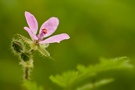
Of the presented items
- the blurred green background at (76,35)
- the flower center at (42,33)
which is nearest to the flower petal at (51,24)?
the flower center at (42,33)

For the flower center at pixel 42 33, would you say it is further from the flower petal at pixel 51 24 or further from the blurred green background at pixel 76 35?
the blurred green background at pixel 76 35

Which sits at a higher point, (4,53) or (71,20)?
(71,20)

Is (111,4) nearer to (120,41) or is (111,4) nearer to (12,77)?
(120,41)

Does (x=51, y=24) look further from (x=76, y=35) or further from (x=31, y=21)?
(x=76, y=35)

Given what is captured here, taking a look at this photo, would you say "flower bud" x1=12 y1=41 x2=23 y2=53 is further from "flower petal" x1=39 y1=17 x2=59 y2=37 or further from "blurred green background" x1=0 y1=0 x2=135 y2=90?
"blurred green background" x1=0 y1=0 x2=135 y2=90

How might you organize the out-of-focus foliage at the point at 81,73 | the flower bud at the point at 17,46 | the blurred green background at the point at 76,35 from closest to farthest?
the out-of-focus foliage at the point at 81,73 → the flower bud at the point at 17,46 → the blurred green background at the point at 76,35

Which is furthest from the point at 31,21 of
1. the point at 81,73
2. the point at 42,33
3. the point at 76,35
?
the point at 76,35

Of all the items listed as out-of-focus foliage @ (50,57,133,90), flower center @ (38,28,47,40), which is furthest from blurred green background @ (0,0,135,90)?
out-of-focus foliage @ (50,57,133,90)

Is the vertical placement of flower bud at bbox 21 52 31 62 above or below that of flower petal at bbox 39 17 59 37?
below

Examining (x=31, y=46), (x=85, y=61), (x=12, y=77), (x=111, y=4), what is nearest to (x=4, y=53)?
(x=12, y=77)
